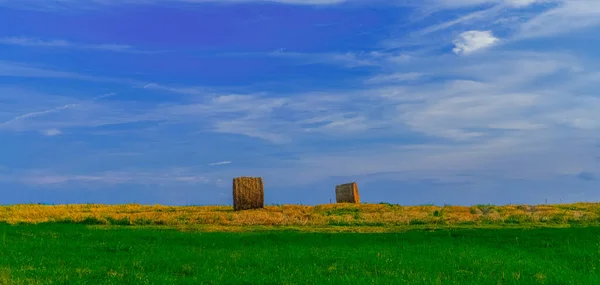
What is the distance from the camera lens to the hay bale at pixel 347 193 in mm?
47156

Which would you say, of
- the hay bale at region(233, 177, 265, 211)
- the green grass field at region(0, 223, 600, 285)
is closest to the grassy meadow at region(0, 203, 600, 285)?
the green grass field at region(0, 223, 600, 285)

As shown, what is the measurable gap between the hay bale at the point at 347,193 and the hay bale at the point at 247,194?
882 cm

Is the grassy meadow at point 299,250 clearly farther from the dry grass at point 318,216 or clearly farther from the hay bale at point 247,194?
the hay bale at point 247,194

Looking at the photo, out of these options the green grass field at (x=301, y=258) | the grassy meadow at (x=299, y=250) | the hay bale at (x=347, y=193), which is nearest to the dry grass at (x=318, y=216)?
the grassy meadow at (x=299, y=250)

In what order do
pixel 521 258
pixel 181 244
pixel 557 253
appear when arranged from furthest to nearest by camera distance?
1. pixel 181 244
2. pixel 557 253
3. pixel 521 258

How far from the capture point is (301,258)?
18.5 metres

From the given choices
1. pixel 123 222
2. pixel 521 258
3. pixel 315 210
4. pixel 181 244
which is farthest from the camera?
pixel 315 210

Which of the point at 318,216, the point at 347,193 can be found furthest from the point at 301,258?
the point at 347,193

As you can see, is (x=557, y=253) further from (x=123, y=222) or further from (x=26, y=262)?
(x=123, y=222)

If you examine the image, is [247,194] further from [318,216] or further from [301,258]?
[301,258]

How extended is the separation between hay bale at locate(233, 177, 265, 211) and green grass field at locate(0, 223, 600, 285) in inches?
562

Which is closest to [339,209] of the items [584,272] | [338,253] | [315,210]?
[315,210]

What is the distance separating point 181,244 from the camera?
23.3m

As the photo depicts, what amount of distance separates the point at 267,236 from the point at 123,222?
12.9 m
